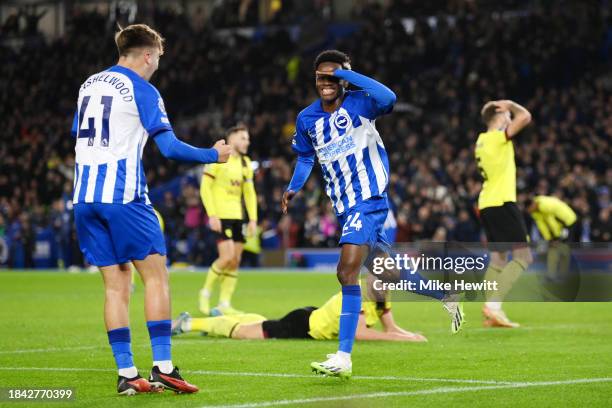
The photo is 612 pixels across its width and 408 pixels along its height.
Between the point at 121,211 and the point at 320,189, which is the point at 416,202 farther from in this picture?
the point at 121,211

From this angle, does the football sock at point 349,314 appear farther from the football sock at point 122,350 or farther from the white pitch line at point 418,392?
the football sock at point 122,350

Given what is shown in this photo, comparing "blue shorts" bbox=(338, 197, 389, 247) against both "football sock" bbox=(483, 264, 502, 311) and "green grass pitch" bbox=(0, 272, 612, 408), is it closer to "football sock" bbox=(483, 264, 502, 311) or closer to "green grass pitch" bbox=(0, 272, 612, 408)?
"green grass pitch" bbox=(0, 272, 612, 408)

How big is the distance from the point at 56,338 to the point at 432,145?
63.0ft

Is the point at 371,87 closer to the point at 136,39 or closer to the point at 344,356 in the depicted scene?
→ the point at 136,39

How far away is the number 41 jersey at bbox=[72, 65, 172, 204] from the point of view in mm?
6672

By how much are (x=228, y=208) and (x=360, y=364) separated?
608cm

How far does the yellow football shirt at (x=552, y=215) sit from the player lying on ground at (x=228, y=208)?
3969 millimetres

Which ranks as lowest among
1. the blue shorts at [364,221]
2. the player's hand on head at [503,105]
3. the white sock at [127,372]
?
the white sock at [127,372]

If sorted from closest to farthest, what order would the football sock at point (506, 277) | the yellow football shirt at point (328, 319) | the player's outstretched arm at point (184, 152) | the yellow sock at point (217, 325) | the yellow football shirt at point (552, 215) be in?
the player's outstretched arm at point (184, 152)
the yellow football shirt at point (328, 319)
the yellow sock at point (217, 325)
the football sock at point (506, 277)
the yellow football shirt at point (552, 215)

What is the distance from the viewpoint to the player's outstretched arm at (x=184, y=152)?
6551mm

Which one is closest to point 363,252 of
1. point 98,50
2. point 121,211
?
point 121,211

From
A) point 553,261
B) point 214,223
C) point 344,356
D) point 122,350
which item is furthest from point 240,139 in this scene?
point 122,350

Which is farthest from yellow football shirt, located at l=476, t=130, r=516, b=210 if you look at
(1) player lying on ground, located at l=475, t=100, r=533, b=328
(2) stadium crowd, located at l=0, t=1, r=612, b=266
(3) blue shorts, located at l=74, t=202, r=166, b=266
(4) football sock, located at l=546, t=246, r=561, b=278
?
(2) stadium crowd, located at l=0, t=1, r=612, b=266

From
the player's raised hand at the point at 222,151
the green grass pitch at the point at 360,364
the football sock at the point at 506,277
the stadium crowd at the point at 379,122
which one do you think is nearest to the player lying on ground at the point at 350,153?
the green grass pitch at the point at 360,364
